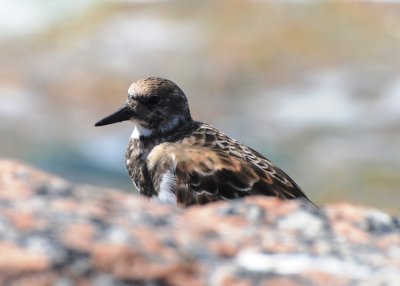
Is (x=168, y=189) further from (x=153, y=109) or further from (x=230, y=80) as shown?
(x=230, y=80)

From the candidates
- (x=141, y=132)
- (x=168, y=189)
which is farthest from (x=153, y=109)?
(x=168, y=189)

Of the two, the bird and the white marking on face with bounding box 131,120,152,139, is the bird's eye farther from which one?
the white marking on face with bounding box 131,120,152,139

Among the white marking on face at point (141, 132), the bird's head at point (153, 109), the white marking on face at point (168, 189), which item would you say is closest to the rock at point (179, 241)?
the white marking on face at point (168, 189)

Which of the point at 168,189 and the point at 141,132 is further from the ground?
the point at 141,132

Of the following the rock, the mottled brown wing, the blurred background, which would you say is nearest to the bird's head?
the mottled brown wing

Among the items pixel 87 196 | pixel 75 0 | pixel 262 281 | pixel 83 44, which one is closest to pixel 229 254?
pixel 262 281

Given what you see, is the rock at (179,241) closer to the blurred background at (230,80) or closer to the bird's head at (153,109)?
the bird's head at (153,109)
